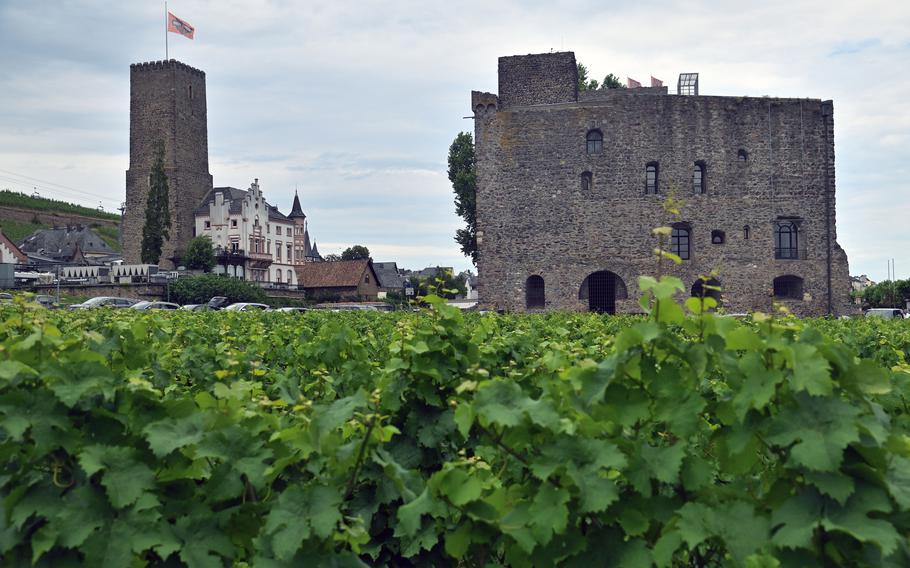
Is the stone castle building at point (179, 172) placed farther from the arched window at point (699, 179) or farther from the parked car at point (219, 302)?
the arched window at point (699, 179)

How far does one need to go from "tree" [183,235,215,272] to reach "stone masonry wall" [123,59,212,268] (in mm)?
5105

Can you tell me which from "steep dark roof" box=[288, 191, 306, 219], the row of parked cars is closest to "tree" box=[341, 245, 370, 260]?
"steep dark roof" box=[288, 191, 306, 219]

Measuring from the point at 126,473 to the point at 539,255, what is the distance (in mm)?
35467

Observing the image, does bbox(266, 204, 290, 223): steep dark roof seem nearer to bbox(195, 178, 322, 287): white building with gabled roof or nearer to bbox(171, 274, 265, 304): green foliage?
bbox(195, 178, 322, 287): white building with gabled roof

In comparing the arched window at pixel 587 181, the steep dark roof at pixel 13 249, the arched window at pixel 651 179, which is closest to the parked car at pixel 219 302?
the arched window at pixel 587 181

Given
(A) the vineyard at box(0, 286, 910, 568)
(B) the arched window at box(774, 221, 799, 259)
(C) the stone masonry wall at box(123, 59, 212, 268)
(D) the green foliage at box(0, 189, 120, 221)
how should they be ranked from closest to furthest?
(A) the vineyard at box(0, 286, 910, 568), (B) the arched window at box(774, 221, 799, 259), (C) the stone masonry wall at box(123, 59, 212, 268), (D) the green foliage at box(0, 189, 120, 221)

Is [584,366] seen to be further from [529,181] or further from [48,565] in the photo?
[529,181]

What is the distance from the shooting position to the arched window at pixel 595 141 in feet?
127

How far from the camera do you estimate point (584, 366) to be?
3.18 m

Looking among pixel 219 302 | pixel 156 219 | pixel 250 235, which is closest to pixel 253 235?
pixel 250 235

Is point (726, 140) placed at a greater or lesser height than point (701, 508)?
greater

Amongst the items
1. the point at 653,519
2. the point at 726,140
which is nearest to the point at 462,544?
the point at 653,519

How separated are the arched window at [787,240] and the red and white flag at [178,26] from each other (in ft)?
192

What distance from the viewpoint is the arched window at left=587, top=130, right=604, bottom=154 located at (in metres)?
38.6
